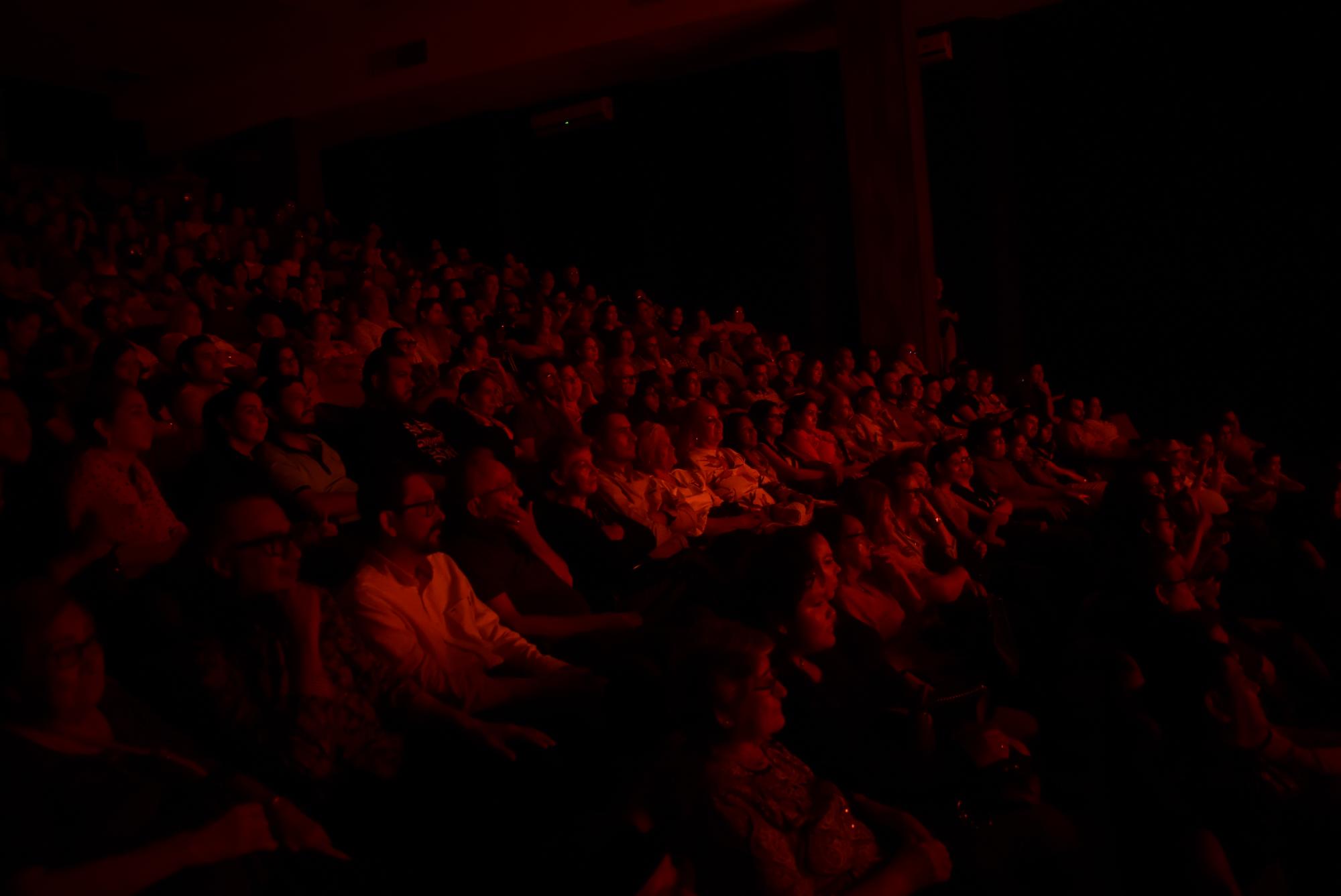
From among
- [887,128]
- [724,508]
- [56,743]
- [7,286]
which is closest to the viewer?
[56,743]

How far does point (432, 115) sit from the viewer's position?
31.5ft

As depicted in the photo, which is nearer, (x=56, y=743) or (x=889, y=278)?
(x=56, y=743)

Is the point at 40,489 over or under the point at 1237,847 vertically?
over

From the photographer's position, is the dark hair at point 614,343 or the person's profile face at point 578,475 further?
the dark hair at point 614,343

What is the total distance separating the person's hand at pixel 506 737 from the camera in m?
1.64

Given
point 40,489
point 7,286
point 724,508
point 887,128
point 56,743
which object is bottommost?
point 724,508

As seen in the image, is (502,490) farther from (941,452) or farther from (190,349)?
(941,452)

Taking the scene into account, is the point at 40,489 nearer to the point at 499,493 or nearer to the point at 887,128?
the point at 499,493

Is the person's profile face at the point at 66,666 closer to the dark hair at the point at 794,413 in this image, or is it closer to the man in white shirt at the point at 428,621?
the man in white shirt at the point at 428,621

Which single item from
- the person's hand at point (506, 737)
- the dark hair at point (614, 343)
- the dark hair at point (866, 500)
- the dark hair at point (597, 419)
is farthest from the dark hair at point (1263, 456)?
the person's hand at point (506, 737)

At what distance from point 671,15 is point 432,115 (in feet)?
10.3

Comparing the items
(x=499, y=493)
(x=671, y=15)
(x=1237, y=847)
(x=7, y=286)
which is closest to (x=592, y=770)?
(x=499, y=493)

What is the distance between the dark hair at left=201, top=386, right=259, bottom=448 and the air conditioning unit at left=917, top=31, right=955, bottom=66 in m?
6.70

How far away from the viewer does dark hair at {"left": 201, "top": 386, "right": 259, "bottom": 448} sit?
8.10ft
